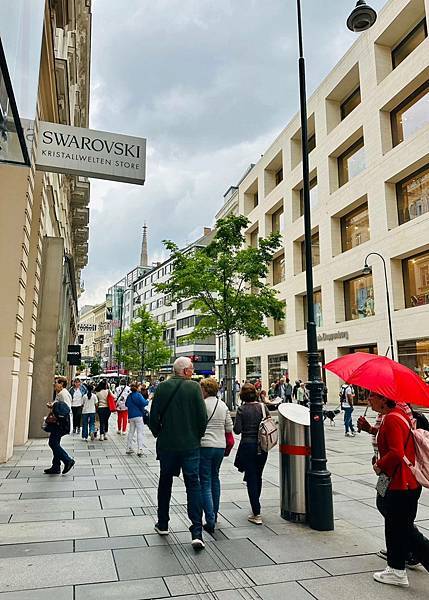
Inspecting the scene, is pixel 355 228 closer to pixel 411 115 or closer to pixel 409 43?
pixel 411 115

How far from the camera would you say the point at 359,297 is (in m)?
32.8

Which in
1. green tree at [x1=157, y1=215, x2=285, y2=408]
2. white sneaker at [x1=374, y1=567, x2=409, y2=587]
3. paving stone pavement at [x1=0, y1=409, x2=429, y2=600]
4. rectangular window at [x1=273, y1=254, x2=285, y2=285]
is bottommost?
paving stone pavement at [x1=0, y1=409, x2=429, y2=600]

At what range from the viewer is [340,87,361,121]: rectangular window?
3468 centimetres

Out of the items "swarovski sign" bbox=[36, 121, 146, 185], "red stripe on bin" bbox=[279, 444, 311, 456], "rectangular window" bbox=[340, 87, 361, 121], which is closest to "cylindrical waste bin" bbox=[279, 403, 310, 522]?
"red stripe on bin" bbox=[279, 444, 311, 456]

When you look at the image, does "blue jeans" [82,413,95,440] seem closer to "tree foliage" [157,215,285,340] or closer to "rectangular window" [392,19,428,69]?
"tree foliage" [157,215,285,340]

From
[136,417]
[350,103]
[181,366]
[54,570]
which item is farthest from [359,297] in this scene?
[54,570]

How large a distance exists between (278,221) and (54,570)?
43894mm

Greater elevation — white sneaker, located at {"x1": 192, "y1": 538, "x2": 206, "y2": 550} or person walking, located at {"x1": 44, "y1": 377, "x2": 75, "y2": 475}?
person walking, located at {"x1": 44, "y1": 377, "x2": 75, "y2": 475}

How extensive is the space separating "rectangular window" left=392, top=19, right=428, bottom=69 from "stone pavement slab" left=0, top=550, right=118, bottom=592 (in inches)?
1291

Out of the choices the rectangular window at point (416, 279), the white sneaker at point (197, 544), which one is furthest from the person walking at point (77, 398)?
the rectangular window at point (416, 279)

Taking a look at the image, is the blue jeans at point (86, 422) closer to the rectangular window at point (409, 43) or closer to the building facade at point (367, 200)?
the building facade at point (367, 200)

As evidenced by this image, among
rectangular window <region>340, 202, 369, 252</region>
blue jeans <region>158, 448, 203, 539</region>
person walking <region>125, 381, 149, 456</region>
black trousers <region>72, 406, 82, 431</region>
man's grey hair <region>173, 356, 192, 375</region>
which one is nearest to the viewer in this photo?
blue jeans <region>158, 448, 203, 539</region>

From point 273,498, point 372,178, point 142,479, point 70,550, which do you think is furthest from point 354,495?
point 372,178

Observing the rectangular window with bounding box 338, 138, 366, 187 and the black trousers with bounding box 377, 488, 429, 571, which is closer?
the black trousers with bounding box 377, 488, 429, 571
